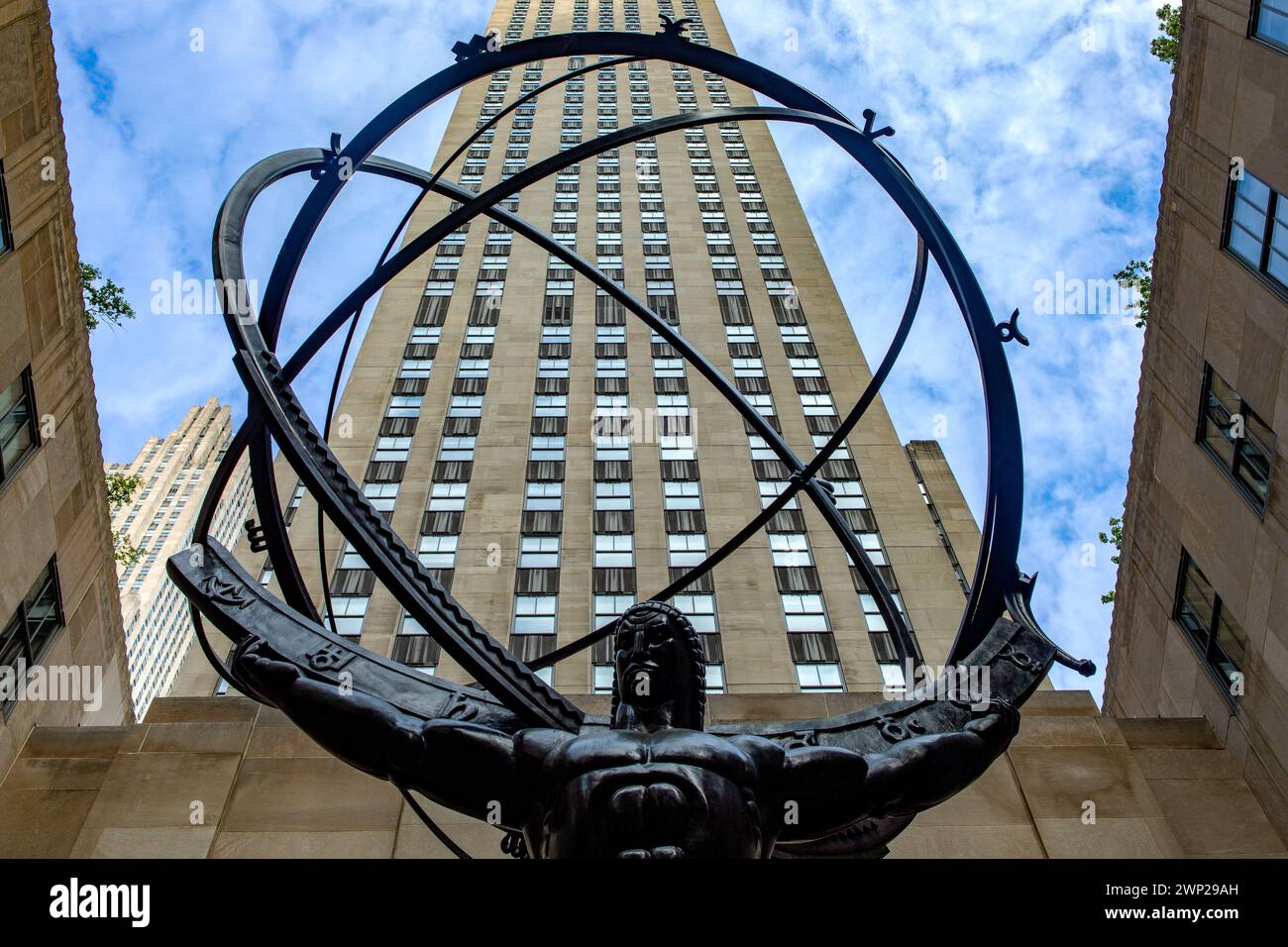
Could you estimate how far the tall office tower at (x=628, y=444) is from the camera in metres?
25.8

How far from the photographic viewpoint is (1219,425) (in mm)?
13055

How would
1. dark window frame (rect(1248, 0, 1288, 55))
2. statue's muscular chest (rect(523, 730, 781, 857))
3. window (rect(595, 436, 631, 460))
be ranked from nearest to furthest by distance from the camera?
statue's muscular chest (rect(523, 730, 781, 857)) → dark window frame (rect(1248, 0, 1288, 55)) → window (rect(595, 436, 631, 460))

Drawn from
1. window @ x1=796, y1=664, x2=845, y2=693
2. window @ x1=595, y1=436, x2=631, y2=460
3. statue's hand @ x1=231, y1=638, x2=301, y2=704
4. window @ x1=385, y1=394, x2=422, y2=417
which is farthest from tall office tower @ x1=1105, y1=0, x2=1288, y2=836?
window @ x1=385, y1=394, x2=422, y2=417

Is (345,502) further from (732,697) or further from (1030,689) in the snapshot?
(732,697)

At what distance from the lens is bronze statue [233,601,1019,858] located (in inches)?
207

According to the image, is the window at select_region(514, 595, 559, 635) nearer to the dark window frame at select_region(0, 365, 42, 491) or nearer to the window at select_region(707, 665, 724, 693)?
the window at select_region(707, 665, 724, 693)

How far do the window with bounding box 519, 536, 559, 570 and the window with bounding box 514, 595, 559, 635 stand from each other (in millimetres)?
1262

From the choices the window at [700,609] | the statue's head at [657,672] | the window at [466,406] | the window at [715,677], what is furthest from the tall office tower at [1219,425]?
the window at [466,406]

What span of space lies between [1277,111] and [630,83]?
5022 cm

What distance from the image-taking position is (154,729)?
10.2 meters

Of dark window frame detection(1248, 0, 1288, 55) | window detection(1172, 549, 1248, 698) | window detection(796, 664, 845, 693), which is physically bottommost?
window detection(796, 664, 845, 693)

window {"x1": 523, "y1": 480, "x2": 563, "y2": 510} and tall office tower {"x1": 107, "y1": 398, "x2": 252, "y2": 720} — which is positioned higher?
window {"x1": 523, "y1": 480, "x2": 563, "y2": 510}
